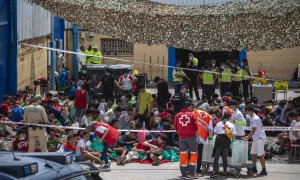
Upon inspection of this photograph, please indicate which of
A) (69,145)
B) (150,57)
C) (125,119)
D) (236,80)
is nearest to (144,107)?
(125,119)

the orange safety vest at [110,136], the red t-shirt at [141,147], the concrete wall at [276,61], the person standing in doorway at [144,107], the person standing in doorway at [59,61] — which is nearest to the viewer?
the orange safety vest at [110,136]

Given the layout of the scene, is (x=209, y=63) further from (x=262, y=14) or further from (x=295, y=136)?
(x=295, y=136)

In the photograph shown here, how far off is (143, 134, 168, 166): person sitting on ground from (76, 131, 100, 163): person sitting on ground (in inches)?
52.2

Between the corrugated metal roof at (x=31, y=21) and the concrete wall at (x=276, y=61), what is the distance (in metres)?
8.72

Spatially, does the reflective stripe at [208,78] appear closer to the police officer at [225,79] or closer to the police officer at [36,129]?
the police officer at [225,79]

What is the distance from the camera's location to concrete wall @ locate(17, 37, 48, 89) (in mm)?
25281

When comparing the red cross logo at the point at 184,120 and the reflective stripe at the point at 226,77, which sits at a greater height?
the reflective stripe at the point at 226,77

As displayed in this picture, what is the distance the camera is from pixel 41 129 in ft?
57.2

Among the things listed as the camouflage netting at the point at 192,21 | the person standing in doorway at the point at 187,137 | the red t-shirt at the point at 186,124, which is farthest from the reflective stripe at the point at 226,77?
the red t-shirt at the point at 186,124

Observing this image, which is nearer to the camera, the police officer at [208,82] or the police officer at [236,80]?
the police officer at [236,80]

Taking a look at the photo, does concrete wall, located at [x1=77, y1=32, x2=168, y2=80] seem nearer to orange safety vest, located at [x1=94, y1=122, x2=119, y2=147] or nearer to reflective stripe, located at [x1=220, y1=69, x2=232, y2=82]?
reflective stripe, located at [x1=220, y1=69, x2=232, y2=82]

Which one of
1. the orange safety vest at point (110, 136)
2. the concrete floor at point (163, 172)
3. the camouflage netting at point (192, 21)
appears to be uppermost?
the camouflage netting at point (192, 21)

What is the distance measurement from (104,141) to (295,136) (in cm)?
429

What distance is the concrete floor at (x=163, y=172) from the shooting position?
16.7 meters
